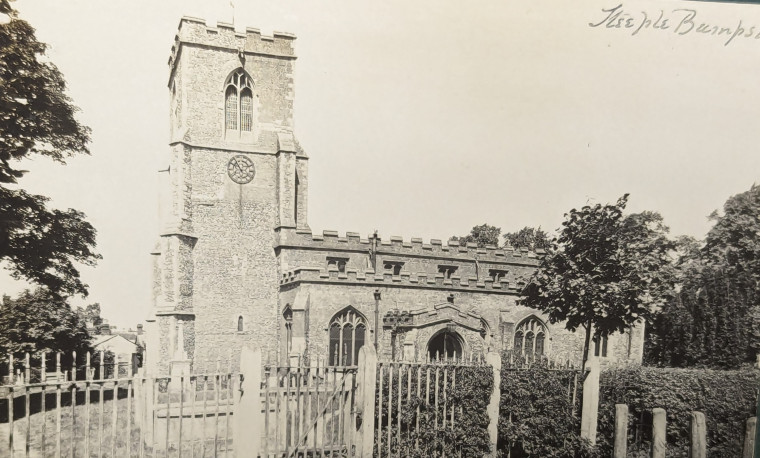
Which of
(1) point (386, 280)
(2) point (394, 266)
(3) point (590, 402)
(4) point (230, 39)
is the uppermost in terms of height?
(4) point (230, 39)

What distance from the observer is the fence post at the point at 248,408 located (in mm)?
5871

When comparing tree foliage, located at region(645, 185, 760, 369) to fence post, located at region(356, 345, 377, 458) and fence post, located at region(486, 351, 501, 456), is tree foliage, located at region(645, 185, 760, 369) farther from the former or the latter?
fence post, located at region(356, 345, 377, 458)

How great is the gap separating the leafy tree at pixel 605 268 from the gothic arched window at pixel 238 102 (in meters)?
12.5

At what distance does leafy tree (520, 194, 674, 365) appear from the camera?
10.7 metres

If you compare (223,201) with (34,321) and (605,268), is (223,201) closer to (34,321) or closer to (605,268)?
(34,321)

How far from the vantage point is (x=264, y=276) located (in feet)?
59.4

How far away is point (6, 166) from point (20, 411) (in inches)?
196

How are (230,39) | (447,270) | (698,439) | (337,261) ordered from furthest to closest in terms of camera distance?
(447,270), (337,261), (230,39), (698,439)

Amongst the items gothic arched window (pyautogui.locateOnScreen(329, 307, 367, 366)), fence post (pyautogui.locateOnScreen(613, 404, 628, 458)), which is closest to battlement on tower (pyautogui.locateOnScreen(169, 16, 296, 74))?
fence post (pyautogui.locateOnScreen(613, 404, 628, 458))

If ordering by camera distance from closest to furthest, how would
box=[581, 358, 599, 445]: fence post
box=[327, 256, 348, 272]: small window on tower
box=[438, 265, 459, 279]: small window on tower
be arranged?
box=[581, 358, 599, 445]: fence post
box=[327, 256, 348, 272]: small window on tower
box=[438, 265, 459, 279]: small window on tower

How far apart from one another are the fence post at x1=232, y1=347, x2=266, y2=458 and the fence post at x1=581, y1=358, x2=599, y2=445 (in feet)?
15.2

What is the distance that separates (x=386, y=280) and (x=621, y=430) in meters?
11.2

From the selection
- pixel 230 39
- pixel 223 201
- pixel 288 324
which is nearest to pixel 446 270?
pixel 288 324

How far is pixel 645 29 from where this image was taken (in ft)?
25.6
